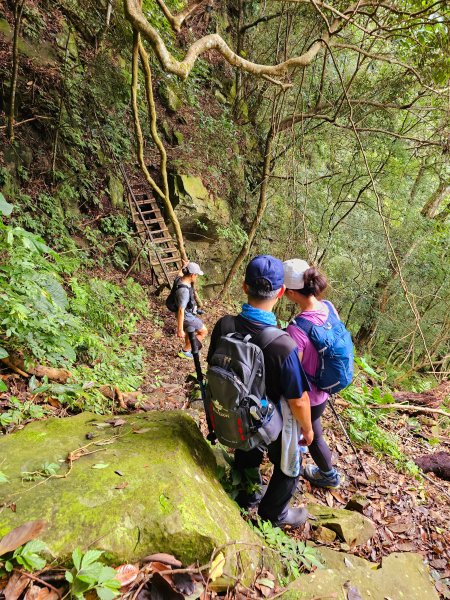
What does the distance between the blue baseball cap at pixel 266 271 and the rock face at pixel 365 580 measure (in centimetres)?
169

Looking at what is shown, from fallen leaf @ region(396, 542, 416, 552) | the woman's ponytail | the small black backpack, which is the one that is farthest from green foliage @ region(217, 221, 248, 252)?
fallen leaf @ region(396, 542, 416, 552)

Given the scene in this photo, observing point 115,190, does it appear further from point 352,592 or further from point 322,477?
point 352,592

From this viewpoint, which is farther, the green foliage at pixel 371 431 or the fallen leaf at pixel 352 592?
the green foliage at pixel 371 431

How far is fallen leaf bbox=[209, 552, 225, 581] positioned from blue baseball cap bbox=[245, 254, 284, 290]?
1.40 meters

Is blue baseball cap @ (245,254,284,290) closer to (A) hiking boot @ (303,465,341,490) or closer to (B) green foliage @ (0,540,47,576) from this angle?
(B) green foliage @ (0,540,47,576)

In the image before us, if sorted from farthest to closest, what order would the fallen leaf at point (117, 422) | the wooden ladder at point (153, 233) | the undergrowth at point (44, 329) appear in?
1. the wooden ladder at point (153, 233)
2. the undergrowth at point (44, 329)
3. the fallen leaf at point (117, 422)

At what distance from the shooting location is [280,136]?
10.3 metres

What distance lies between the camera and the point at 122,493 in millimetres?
1665

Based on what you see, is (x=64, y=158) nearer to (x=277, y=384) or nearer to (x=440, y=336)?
(x=277, y=384)

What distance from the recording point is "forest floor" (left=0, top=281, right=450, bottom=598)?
3.08 metres

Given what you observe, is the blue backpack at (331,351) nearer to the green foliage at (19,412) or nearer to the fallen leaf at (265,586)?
the fallen leaf at (265,586)

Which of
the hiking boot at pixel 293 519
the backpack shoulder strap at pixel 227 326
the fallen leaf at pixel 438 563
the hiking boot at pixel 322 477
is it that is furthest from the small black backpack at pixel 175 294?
the fallen leaf at pixel 438 563

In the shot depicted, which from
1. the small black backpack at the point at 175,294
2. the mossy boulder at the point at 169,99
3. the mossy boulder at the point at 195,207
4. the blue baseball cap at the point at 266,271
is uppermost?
the mossy boulder at the point at 169,99

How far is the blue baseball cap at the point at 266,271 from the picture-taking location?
2025 millimetres
